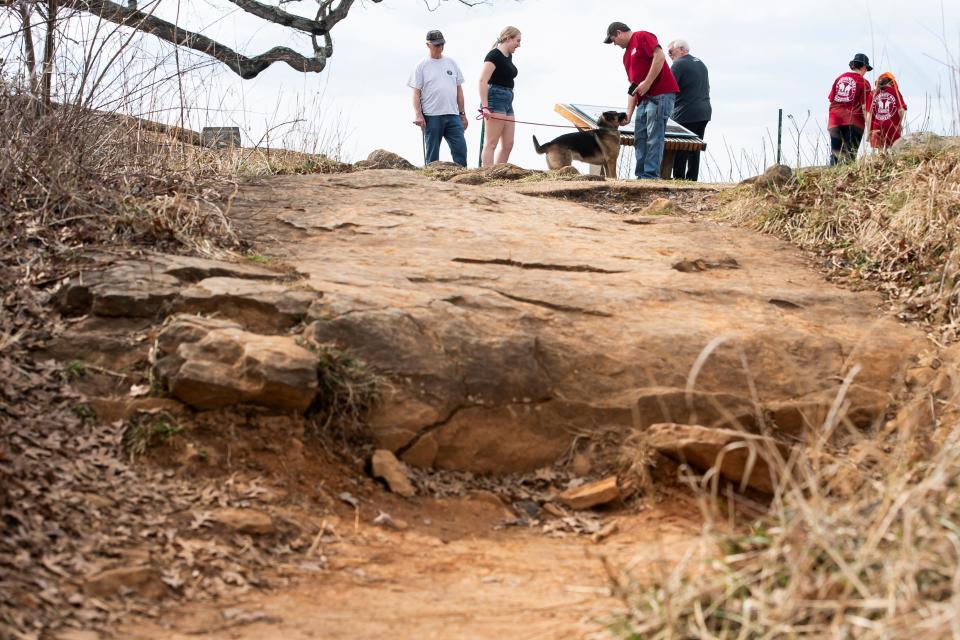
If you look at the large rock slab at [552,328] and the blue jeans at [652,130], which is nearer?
the large rock slab at [552,328]

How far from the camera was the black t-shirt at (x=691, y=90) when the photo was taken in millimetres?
9914

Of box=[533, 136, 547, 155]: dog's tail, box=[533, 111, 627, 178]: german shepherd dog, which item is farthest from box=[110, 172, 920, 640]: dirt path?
box=[533, 136, 547, 155]: dog's tail

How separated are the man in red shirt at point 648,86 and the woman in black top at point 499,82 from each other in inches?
34.2

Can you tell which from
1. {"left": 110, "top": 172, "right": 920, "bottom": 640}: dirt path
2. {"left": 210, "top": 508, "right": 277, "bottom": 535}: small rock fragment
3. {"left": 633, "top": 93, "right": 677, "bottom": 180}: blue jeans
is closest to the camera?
{"left": 110, "top": 172, "right": 920, "bottom": 640}: dirt path

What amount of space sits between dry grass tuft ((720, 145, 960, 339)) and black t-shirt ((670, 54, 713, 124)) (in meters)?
2.62

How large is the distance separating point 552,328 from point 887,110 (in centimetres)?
454

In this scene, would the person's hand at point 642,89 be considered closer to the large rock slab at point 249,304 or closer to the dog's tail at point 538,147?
the dog's tail at point 538,147

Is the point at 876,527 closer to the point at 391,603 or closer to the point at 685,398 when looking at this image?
the point at 391,603

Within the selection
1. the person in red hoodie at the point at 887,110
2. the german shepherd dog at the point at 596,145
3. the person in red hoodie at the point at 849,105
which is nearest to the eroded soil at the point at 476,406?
the person in red hoodie at the point at 887,110

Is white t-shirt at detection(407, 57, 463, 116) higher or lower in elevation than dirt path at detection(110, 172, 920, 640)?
higher

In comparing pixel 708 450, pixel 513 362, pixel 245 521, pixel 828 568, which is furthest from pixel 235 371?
pixel 828 568

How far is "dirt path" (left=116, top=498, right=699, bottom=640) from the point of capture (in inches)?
123

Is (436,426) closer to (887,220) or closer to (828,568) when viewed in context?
(828,568)

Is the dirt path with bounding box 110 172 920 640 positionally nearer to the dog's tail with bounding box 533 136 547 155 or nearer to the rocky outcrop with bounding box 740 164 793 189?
the rocky outcrop with bounding box 740 164 793 189
